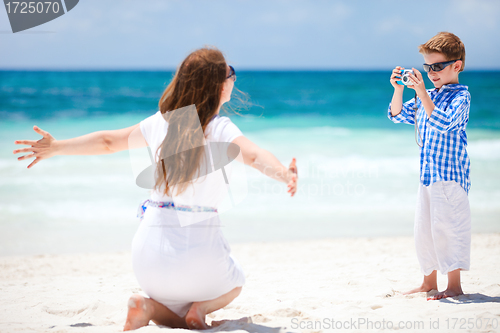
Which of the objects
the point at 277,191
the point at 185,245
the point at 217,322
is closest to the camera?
the point at 185,245

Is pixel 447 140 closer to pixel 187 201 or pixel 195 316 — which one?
pixel 187 201

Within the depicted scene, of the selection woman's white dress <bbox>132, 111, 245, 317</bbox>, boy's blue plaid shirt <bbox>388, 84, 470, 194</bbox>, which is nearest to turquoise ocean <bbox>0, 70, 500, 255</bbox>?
woman's white dress <bbox>132, 111, 245, 317</bbox>

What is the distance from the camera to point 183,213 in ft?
6.61

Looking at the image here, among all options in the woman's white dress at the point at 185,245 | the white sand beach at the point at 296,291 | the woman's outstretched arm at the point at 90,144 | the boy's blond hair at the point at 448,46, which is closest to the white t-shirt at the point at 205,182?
the woman's white dress at the point at 185,245

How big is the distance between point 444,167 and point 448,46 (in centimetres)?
85

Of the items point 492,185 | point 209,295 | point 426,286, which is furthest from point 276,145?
point 209,295

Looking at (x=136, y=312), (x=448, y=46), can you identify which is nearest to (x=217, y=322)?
(x=136, y=312)

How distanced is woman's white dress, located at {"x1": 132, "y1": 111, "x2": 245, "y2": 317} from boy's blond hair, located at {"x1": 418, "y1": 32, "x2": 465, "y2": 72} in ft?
5.72

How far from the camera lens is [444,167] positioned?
2775 millimetres

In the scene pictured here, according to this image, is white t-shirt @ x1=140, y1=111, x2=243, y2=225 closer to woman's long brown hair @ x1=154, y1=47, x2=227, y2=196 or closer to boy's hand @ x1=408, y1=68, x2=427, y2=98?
woman's long brown hair @ x1=154, y1=47, x2=227, y2=196

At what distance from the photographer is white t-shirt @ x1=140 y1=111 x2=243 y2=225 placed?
1995mm

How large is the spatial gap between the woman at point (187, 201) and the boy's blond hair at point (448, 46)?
1.63m

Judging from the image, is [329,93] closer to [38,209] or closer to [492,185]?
[492,185]

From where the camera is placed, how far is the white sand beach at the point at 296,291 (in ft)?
7.95
